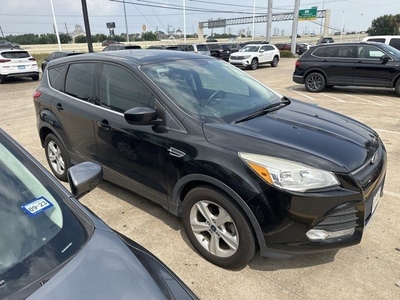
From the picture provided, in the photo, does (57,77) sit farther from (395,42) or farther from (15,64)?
(395,42)

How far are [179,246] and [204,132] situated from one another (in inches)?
43.9

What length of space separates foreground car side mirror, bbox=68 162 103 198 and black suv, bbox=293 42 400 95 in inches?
405

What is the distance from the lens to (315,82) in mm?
10977

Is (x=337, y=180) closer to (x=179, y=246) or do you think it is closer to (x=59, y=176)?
(x=179, y=246)

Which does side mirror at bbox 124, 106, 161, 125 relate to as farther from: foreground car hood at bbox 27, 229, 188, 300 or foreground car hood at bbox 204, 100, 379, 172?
foreground car hood at bbox 27, 229, 188, 300

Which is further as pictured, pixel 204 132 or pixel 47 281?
pixel 204 132

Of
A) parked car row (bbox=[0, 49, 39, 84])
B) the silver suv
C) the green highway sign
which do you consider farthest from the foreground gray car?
the green highway sign

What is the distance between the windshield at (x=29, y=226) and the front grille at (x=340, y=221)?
1.62 metres

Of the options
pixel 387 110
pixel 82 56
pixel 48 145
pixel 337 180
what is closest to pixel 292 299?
pixel 337 180

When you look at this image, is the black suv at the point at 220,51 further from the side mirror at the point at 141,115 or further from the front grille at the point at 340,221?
the front grille at the point at 340,221

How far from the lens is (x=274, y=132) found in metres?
2.50

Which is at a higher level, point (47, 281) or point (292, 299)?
point (47, 281)

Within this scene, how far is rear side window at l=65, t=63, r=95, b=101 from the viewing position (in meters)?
3.54

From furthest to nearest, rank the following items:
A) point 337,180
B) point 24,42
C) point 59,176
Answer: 1. point 24,42
2. point 59,176
3. point 337,180
